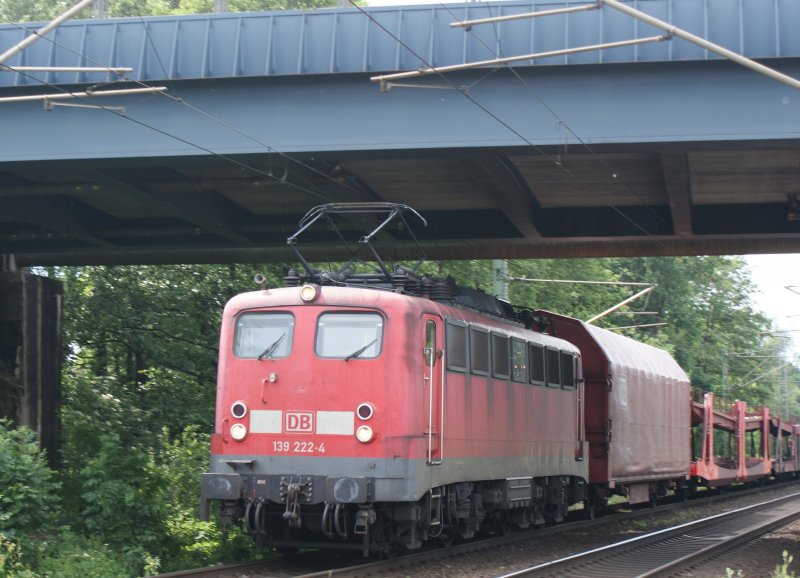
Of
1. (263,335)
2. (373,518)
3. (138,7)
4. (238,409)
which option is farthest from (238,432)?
(138,7)

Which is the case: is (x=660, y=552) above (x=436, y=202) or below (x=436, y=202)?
below

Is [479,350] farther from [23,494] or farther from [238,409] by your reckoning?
[23,494]

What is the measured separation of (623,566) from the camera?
14.0 m

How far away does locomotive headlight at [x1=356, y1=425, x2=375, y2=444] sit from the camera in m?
11.9

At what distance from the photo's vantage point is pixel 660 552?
1566cm

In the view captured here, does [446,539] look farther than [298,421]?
Yes

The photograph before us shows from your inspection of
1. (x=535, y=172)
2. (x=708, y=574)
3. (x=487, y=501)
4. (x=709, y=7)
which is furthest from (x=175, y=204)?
(x=708, y=574)

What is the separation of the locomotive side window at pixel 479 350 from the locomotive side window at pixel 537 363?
1863mm

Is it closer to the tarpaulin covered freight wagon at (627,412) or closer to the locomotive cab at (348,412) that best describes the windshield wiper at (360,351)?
the locomotive cab at (348,412)

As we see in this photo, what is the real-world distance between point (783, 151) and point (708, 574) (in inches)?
271

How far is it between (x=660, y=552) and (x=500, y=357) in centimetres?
387

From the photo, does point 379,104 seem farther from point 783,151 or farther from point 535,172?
point 783,151

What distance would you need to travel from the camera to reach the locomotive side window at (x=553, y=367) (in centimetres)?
1662

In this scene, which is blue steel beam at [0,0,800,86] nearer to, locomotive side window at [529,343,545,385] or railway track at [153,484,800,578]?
locomotive side window at [529,343,545,385]
